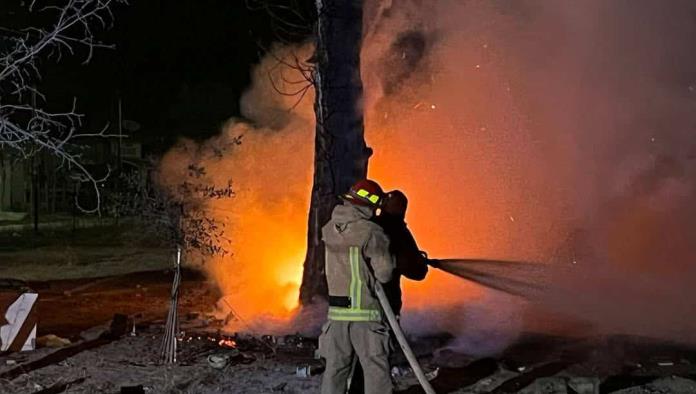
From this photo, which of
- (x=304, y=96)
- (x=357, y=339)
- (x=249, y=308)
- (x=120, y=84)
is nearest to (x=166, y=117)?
(x=120, y=84)

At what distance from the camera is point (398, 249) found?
250 inches

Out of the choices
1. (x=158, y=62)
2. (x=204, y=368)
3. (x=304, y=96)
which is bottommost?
(x=204, y=368)

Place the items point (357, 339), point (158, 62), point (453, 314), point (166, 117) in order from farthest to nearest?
point (166, 117) < point (158, 62) < point (453, 314) < point (357, 339)

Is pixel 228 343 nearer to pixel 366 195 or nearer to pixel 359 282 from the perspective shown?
pixel 359 282

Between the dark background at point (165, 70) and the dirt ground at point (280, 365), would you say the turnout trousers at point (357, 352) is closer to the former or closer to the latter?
the dirt ground at point (280, 365)

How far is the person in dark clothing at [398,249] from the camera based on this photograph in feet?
20.7

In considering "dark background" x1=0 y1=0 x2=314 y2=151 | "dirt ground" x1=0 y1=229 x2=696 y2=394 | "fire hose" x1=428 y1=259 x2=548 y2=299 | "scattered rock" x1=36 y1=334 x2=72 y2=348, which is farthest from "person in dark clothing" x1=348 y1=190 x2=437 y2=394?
"dark background" x1=0 y1=0 x2=314 y2=151

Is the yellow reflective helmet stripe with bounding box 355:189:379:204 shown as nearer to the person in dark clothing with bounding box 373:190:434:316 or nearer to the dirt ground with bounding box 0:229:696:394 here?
the person in dark clothing with bounding box 373:190:434:316

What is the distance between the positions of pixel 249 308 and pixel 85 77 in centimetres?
1613

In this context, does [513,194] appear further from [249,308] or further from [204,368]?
[204,368]

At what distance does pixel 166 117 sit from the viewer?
27.6 meters

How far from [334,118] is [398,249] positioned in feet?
14.4

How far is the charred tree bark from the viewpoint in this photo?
10.5 metres

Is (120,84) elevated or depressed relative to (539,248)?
elevated
